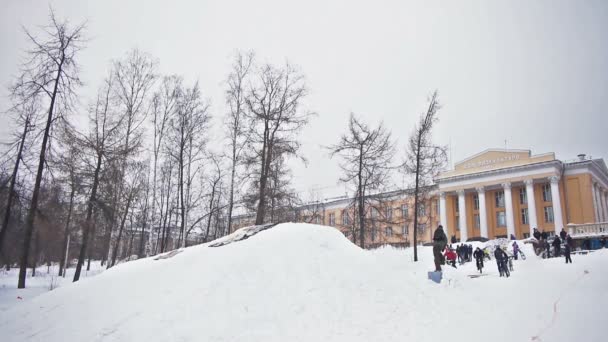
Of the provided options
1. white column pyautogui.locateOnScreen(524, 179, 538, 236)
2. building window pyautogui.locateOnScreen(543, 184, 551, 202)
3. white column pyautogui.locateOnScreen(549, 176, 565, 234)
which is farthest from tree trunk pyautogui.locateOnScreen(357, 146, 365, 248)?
building window pyautogui.locateOnScreen(543, 184, 551, 202)

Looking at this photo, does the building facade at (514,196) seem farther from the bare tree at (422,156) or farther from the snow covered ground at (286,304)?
the snow covered ground at (286,304)

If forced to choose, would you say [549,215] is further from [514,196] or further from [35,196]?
[35,196]

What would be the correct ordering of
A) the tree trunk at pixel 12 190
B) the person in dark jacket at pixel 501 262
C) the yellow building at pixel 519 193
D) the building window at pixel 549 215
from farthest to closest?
the building window at pixel 549 215
the yellow building at pixel 519 193
the person in dark jacket at pixel 501 262
the tree trunk at pixel 12 190

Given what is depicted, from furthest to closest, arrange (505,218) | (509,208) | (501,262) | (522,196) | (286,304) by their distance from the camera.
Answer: (505,218) < (522,196) < (509,208) < (501,262) < (286,304)

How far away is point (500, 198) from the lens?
199 feet

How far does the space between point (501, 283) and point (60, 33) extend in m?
23.2

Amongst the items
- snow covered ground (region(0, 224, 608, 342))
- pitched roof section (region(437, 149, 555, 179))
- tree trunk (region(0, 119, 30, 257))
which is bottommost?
snow covered ground (region(0, 224, 608, 342))

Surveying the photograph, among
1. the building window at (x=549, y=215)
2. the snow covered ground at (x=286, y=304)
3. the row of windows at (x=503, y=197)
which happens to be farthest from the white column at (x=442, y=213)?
the snow covered ground at (x=286, y=304)

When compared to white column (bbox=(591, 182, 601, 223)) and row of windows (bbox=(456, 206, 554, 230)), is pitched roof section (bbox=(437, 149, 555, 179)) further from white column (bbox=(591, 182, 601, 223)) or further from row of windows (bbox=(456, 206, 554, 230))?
white column (bbox=(591, 182, 601, 223))

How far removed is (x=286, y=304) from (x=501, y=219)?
2365 inches

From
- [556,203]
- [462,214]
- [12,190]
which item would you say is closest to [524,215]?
[556,203]

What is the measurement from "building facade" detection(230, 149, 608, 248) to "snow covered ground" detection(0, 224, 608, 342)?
119 feet

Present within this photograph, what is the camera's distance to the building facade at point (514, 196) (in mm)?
52281

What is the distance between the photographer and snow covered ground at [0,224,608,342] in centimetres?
796
